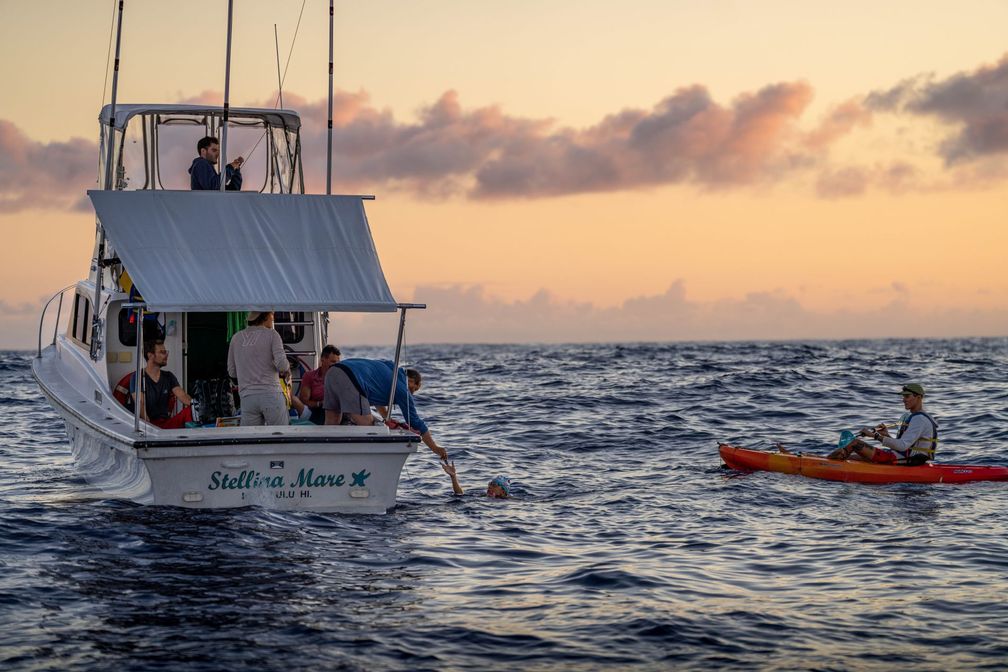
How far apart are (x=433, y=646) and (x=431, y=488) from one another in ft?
25.1

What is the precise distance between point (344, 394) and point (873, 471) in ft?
25.6

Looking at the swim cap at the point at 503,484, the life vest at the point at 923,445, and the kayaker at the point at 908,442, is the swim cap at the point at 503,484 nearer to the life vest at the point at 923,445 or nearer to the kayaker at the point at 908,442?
the kayaker at the point at 908,442

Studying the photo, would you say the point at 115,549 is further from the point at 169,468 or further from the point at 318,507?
the point at 318,507

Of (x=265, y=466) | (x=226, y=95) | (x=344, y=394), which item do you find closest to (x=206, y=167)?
(x=226, y=95)

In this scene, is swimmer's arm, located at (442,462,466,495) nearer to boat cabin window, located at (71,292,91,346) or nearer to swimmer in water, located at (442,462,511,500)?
swimmer in water, located at (442,462,511,500)

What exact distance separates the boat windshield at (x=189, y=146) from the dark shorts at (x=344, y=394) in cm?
358

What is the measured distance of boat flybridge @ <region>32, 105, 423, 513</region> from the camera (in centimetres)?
1184

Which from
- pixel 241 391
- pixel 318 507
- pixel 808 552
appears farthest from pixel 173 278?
pixel 808 552

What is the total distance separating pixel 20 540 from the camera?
11508 millimetres

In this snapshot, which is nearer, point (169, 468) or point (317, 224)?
point (169, 468)

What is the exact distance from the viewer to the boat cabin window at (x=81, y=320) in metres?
15.6

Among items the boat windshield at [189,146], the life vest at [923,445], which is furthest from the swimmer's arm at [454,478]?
the life vest at [923,445]

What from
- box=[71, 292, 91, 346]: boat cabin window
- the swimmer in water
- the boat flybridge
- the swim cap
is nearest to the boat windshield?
the boat flybridge

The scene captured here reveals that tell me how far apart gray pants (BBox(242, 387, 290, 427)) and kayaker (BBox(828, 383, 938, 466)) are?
8373mm
